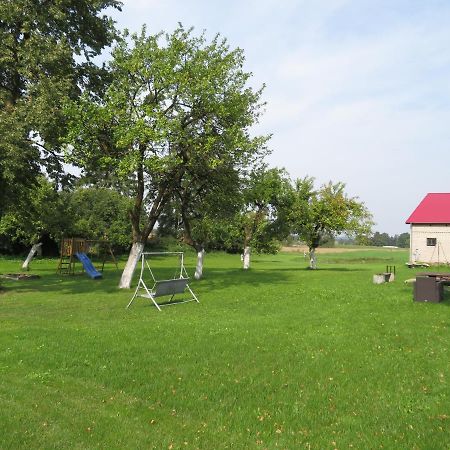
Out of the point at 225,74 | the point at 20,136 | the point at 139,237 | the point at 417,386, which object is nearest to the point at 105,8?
the point at 225,74

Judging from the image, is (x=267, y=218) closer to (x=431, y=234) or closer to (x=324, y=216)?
(x=324, y=216)

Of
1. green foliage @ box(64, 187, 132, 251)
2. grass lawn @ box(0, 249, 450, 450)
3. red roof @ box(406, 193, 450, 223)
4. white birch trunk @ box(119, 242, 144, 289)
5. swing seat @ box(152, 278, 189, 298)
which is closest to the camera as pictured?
grass lawn @ box(0, 249, 450, 450)

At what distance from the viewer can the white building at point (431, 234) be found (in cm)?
4397

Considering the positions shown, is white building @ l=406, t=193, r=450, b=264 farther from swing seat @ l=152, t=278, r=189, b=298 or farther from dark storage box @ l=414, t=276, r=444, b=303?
swing seat @ l=152, t=278, r=189, b=298

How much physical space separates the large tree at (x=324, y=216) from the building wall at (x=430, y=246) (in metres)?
5.87

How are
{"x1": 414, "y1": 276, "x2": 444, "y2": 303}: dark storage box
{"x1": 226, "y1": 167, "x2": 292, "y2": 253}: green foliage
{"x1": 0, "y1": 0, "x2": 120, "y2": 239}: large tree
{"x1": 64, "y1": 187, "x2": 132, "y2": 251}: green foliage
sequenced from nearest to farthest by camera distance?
{"x1": 414, "y1": 276, "x2": 444, "y2": 303}: dark storage box → {"x1": 0, "y1": 0, "x2": 120, "y2": 239}: large tree → {"x1": 226, "y1": 167, "x2": 292, "y2": 253}: green foliage → {"x1": 64, "y1": 187, "x2": 132, "y2": 251}: green foliage

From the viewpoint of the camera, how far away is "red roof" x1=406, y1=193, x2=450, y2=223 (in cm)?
4494

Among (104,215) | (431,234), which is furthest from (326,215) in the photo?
(104,215)

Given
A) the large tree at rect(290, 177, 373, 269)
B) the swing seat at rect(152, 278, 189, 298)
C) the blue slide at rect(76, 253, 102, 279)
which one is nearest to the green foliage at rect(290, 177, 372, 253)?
the large tree at rect(290, 177, 373, 269)

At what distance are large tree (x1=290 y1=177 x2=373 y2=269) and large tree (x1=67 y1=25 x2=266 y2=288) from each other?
833 inches

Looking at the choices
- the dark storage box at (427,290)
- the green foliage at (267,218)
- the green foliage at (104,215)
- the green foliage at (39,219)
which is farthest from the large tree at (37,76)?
the green foliage at (104,215)

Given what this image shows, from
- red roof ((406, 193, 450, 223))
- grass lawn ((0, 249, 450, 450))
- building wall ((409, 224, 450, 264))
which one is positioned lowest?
grass lawn ((0, 249, 450, 450))

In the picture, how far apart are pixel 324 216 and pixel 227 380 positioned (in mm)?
36595

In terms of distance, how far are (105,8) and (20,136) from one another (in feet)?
30.0
